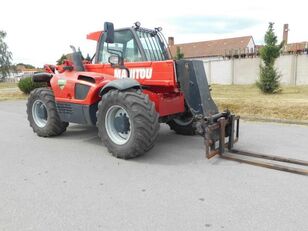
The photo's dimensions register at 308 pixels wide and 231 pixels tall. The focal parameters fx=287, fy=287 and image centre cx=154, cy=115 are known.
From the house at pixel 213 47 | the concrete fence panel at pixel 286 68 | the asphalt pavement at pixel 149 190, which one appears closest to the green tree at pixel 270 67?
the concrete fence panel at pixel 286 68

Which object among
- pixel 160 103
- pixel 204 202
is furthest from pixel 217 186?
pixel 160 103

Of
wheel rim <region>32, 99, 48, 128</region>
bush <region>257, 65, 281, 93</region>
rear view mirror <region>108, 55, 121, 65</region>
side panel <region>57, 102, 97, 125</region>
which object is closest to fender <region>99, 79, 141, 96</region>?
rear view mirror <region>108, 55, 121, 65</region>

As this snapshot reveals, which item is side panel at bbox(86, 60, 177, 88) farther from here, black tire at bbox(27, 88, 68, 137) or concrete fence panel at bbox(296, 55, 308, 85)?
concrete fence panel at bbox(296, 55, 308, 85)

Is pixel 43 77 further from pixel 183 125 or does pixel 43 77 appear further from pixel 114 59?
pixel 183 125

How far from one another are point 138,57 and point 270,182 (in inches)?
123

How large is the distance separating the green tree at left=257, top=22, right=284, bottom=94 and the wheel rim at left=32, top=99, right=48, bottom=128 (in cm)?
1263

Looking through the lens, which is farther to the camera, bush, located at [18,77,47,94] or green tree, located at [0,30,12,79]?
green tree, located at [0,30,12,79]

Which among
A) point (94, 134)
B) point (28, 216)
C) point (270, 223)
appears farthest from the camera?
point (94, 134)

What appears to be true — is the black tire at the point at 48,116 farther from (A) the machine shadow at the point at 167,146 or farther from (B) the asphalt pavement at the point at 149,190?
(B) the asphalt pavement at the point at 149,190

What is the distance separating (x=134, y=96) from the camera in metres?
4.57

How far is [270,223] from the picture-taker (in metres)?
2.79

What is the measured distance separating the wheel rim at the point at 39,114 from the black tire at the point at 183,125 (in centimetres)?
290

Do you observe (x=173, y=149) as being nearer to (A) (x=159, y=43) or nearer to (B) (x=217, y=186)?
(B) (x=217, y=186)

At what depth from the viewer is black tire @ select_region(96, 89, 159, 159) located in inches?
176
